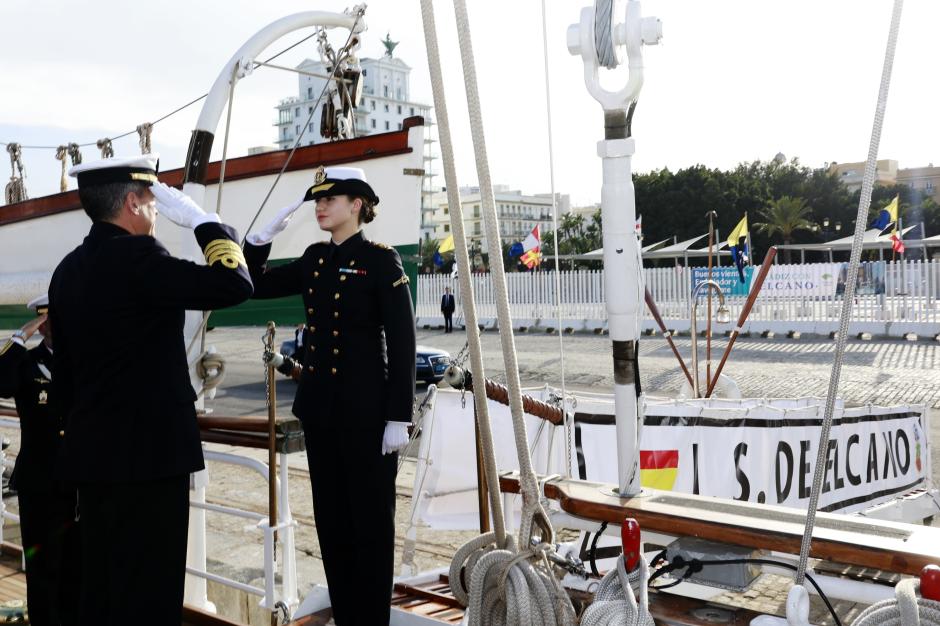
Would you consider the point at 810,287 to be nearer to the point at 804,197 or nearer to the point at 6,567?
the point at 6,567

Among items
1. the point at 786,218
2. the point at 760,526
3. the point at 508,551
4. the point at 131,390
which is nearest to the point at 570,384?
the point at 760,526

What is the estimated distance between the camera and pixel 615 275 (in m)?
Answer: 2.59

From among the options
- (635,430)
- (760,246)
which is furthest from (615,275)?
(760,246)

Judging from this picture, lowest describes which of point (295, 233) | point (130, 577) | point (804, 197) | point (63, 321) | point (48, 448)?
point (130, 577)

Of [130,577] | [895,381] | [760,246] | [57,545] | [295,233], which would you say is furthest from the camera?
[760,246]

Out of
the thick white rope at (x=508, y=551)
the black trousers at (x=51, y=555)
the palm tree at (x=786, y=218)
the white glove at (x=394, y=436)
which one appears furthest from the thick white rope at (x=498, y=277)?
the palm tree at (x=786, y=218)

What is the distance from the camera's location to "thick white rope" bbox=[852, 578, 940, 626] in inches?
61.9

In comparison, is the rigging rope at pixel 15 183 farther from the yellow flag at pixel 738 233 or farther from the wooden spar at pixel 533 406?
the yellow flag at pixel 738 233

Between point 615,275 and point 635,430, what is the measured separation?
510mm

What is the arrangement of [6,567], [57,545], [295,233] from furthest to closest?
1. [295,233]
2. [6,567]
3. [57,545]

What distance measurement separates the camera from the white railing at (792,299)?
19.3 m

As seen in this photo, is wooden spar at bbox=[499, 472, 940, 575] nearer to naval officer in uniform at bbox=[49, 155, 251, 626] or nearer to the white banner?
naval officer in uniform at bbox=[49, 155, 251, 626]

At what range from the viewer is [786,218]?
1959 inches

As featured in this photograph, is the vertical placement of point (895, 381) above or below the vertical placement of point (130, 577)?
below
